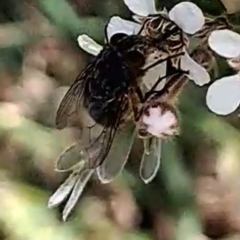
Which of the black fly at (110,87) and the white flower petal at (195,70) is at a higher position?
the white flower petal at (195,70)

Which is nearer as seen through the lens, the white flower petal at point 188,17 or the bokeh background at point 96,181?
the white flower petal at point 188,17

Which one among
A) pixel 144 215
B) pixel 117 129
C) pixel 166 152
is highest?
pixel 117 129

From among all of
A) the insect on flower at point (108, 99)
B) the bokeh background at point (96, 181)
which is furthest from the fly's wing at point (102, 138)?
the bokeh background at point (96, 181)

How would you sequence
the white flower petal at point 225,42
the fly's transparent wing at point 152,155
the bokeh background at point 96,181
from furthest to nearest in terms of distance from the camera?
the bokeh background at point 96,181
the fly's transparent wing at point 152,155
the white flower petal at point 225,42

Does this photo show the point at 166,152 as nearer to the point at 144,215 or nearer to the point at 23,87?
the point at 144,215

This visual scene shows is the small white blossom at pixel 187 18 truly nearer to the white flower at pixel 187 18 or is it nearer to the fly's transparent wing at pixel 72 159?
the white flower at pixel 187 18

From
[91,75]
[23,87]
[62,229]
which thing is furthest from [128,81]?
[23,87]

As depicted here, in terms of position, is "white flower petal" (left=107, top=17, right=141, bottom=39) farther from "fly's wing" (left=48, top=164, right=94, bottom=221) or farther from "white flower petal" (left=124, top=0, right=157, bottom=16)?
"fly's wing" (left=48, top=164, right=94, bottom=221)
